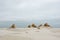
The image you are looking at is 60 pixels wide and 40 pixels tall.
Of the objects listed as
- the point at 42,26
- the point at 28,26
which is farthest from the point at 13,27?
the point at 42,26

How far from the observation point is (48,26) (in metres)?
16.5

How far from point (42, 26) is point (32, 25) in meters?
1.66

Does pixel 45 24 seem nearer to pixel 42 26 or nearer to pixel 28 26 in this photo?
pixel 42 26

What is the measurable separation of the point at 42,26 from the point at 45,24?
1.40 feet

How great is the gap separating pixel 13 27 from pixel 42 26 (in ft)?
11.2

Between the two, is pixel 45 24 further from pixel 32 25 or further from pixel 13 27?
pixel 13 27

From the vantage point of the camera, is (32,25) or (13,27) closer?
(13,27)

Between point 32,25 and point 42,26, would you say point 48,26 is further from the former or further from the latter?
point 32,25

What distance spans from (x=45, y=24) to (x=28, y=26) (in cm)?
229

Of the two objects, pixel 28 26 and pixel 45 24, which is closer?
pixel 45 24

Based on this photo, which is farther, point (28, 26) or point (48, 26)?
point (28, 26)

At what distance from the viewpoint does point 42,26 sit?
54.9ft

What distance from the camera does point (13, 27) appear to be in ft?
54.7

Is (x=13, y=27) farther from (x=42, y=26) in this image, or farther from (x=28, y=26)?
(x=42, y=26)
